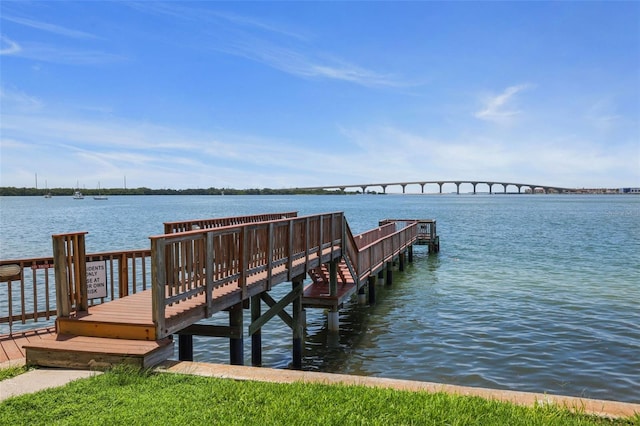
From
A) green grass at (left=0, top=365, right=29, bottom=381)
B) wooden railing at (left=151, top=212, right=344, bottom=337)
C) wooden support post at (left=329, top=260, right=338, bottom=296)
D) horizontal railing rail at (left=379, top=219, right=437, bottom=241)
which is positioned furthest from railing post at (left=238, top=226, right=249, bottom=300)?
horizontal railing rail at (left=379, top=219, right=437, bottom=241)

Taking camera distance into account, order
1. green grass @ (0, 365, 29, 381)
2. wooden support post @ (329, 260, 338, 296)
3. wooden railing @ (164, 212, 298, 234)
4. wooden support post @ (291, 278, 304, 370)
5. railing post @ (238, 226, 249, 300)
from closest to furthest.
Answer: green grass @ (0, 365, 29, 381)
railing post @ (238, 226, 249, 300)
wooden railing @ (164, 212, 298, 234)
wooden support post @ (291, 278, 304, 370)
wooden support post @ (329, 260, 338, 296)

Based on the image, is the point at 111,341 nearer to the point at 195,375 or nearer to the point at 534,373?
the point at 195,375

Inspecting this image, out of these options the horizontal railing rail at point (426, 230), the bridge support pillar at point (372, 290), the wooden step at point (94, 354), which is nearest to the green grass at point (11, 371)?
the wooden step at point (94, 354)

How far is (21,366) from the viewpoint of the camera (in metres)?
6.46

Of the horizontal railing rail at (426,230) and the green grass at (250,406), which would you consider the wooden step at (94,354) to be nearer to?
the green grass at (250,406)

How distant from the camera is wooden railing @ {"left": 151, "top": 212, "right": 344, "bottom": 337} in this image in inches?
269

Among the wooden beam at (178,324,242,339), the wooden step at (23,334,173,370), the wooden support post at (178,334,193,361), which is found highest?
the wooden step at (23,334,173,370)

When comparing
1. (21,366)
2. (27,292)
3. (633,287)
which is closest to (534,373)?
(21,366)

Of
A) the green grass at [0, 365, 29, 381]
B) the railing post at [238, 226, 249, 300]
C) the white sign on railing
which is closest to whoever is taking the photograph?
the green grass at [0, 365, 29, 381]

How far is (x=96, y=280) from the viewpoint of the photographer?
8.76 m

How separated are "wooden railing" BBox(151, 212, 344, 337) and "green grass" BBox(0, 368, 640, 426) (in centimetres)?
139

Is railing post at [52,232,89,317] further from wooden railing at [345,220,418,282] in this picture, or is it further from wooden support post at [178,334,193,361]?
wooden railing at [345,220,418,282]

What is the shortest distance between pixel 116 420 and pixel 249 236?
4862mm

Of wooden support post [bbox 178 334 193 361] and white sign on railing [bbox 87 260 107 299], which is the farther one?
wooden support post [bbox 178 334 193 361]
